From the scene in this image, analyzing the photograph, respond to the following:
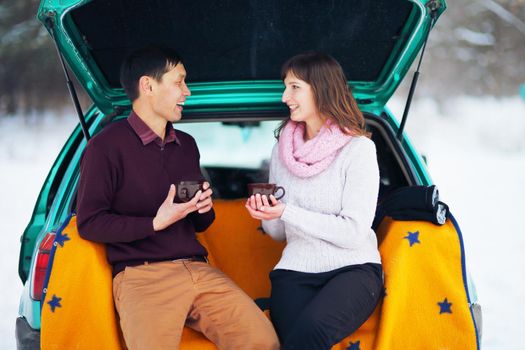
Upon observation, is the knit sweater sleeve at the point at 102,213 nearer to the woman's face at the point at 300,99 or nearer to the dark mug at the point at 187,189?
the dark mug at the point at 187,189

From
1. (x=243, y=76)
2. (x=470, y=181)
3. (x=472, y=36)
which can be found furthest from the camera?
(x=472, y=36)

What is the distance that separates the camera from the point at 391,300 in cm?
195

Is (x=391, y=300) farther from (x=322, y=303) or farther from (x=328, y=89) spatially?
(x=328, y=89)

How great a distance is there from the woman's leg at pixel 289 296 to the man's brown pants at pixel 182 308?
0.05 metres

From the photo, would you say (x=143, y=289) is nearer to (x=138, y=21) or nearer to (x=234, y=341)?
(x=234, y=341)

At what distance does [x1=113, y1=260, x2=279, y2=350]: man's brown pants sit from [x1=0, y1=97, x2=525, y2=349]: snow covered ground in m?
1.73

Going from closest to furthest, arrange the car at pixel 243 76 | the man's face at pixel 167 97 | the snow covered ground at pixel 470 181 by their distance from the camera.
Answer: the car at pixel 243 76 < the man's face at pixel 167 97 < the snow covered ground at pixel 470 181

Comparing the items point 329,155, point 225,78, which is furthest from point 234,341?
point 225,78

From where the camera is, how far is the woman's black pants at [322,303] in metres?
1.80

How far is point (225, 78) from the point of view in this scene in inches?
107

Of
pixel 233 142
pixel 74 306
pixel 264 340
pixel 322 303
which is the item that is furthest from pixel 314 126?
pixel 233 142

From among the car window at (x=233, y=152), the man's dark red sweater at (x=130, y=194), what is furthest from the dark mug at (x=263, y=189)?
the car window at (x=233, y=152)

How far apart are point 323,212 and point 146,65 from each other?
784mm

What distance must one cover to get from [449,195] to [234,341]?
328 inches
